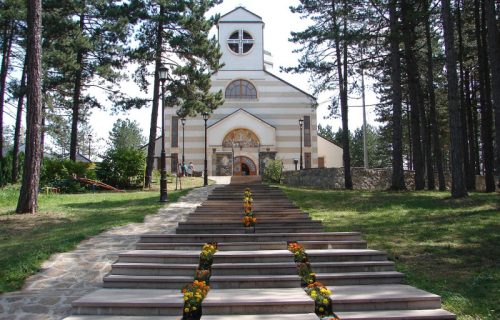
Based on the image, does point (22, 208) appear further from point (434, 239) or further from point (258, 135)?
point (258, 135)

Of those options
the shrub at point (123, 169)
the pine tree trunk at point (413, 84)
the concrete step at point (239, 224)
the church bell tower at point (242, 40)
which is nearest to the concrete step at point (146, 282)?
the concrete step at point (239, 224)

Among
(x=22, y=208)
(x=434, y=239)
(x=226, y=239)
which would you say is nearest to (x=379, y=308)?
(x=226, y=239)

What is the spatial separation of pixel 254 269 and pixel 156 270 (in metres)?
1.55

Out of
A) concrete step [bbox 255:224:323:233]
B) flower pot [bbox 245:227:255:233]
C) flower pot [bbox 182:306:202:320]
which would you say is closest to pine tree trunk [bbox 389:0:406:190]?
concrete step [bbox 255:224:323:233]

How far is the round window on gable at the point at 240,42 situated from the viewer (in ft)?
145

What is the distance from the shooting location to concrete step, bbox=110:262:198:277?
23.4ft

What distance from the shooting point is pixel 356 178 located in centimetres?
2614

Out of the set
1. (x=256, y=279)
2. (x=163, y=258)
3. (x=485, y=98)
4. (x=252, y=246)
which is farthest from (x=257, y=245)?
(x=485, y=98)

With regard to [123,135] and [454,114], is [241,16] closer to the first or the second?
[454,114]

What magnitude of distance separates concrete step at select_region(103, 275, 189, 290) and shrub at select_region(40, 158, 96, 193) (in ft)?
53.6

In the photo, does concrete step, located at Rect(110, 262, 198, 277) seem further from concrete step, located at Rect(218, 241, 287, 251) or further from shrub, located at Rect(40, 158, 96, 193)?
shrub, located at Rect(40, 158, 96, 193)

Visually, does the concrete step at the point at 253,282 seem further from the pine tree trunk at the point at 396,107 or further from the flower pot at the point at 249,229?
the pine tree trunk at the point at 396,107

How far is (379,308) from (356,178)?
20.9 meters

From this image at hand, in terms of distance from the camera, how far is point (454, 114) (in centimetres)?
1478
